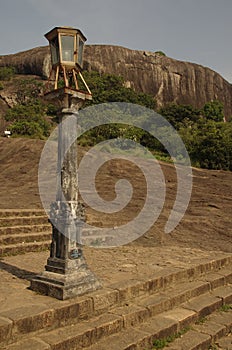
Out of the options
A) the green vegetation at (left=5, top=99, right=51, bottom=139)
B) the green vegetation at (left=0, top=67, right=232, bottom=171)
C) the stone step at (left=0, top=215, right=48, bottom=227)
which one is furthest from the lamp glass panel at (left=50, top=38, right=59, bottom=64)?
the green vegetation at (left=5, top=99, right=51, bottom=139)

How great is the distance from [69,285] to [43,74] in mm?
47512

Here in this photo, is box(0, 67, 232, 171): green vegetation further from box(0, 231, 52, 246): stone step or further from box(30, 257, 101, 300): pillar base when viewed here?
box(30, 257, 101, 300): pillar base

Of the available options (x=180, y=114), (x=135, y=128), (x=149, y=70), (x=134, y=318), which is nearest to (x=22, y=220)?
(x=134, y=318)

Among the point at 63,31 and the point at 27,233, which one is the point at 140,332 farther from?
the point at 27,233

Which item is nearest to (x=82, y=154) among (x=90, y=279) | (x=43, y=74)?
(x=90, y=279)

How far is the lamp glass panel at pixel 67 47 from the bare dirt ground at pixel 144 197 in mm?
4179

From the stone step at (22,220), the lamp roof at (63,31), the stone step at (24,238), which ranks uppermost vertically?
the lamp roof at (63,31)

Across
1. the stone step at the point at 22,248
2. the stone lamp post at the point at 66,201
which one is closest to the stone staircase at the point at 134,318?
the stone lamp post at the point at 66,201

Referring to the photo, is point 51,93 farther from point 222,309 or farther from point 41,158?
point 41,158

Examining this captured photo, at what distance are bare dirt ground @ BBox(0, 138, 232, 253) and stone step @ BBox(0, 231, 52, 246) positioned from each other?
5.12 ft

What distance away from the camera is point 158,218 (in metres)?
8.50

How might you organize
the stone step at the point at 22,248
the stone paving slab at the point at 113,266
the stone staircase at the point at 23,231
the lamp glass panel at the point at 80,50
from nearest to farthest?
the stone paving slab at the point at 113,266
the lamp glass panel at the point at 80,50
the stone step at the point at 22,248
the stone staircase at the point at 23,231

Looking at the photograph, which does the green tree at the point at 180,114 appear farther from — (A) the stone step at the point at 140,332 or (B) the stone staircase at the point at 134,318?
(A) the stone step at the point at 140,332

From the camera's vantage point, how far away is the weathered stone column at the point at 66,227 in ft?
11.1
